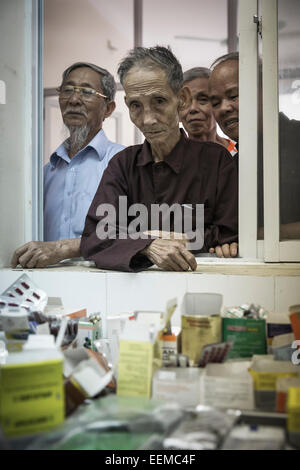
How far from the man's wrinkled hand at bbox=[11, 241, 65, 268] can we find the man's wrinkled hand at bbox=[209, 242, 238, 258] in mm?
654

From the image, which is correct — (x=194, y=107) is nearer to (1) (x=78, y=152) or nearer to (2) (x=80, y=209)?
(1) (x=78, y=152)

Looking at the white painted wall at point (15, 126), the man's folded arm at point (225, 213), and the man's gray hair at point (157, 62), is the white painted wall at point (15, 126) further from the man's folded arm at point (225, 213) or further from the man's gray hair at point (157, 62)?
the man's folded arm at point (225, 213)

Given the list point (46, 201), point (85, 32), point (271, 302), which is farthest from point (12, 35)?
point (271, 302)

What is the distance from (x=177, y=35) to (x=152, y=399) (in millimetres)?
2128

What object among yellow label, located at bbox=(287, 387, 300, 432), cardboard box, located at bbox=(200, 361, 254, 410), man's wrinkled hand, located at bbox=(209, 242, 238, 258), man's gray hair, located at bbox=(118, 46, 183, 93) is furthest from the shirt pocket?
yellow label, located at bbox=(287, 387, 300, 432)

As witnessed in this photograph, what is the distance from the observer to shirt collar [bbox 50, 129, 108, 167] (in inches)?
88.4

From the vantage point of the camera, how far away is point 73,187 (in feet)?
7.36

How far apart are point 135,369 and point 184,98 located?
1520 mm

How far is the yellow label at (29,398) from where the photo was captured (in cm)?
66

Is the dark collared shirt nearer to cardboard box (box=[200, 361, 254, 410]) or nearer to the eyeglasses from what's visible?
the eyeglasses

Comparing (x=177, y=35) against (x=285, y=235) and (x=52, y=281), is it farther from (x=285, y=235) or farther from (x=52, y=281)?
(x=52, y=281)

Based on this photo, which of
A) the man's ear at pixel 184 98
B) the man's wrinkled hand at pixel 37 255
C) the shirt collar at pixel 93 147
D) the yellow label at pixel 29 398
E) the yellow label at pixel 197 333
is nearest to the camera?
the yellow label at pixel 29 398

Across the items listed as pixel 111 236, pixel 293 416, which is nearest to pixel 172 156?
pixel 111 236

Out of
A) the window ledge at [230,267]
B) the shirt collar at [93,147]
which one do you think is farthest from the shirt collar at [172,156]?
the window ledge at [230,267]
